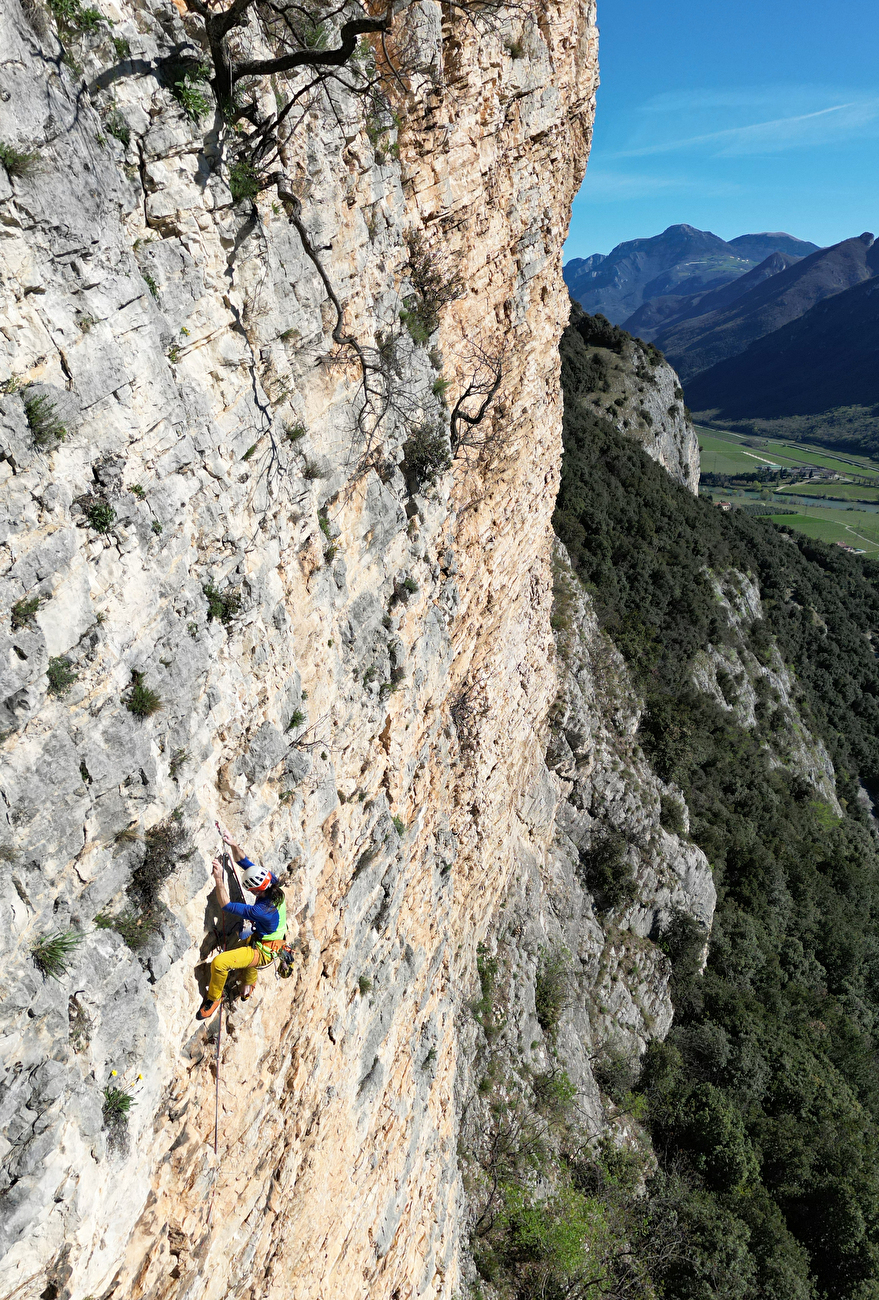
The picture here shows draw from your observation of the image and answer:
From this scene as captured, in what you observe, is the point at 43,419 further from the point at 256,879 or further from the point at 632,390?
the point at 632,390

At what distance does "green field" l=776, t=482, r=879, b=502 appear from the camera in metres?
126

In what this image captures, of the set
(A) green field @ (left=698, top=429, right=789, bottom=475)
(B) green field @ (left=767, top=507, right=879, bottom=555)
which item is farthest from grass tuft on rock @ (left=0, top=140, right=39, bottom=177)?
(A) green field @ (left=698, top=429, right=789, bottom=475)

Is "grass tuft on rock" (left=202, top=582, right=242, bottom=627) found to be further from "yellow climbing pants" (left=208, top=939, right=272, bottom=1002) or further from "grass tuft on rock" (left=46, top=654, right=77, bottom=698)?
"yellow climbing pants" (left=208, top=939, right=272, bottom=1002)

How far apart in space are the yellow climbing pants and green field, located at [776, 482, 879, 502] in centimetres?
13962

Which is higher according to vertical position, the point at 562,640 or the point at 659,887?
the point at 562,640

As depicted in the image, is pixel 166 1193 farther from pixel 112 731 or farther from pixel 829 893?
pixel 829 893

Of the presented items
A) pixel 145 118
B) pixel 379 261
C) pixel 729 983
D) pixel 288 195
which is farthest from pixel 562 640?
pixel 145 118

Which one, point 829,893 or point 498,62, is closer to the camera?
point 498,62

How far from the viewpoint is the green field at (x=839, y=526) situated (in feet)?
329

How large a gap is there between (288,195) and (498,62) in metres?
7.03

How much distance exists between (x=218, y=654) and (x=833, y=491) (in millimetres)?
147961

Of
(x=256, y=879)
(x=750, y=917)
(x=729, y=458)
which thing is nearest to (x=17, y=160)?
(x=256, y=879)

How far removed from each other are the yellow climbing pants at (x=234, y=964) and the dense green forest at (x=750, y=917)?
21356 millimetres

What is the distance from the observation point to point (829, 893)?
122 feet
